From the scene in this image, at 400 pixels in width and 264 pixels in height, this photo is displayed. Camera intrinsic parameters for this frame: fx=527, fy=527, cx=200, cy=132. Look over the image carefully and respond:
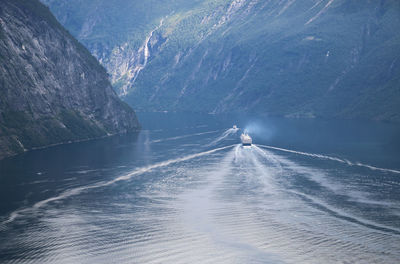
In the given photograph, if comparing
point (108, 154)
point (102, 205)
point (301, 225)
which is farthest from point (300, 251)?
point (108, 154)

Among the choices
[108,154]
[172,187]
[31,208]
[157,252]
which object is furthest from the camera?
[108,154]

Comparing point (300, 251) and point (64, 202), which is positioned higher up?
point (64, 202)

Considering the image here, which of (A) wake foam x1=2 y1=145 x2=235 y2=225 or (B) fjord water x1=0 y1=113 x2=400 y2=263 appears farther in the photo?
(A) wake foam x1=2 y1=145 x2=235 y2=225

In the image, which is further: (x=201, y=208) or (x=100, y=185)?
(x=100, y=185)

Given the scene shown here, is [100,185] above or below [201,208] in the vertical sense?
above

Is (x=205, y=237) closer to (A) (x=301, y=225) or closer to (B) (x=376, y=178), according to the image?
(A) (x=301, y=225)

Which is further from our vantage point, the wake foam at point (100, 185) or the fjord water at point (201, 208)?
the wake foam at point (100, 185)

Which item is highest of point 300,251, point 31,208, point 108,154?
point 108,154

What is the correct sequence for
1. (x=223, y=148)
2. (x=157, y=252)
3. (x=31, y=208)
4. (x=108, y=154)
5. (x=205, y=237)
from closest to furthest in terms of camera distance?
(x=157, y=252) < (x=205, y=237) < (x=31, y=208) < (x=108, y=154) < (x=223, y=148)
